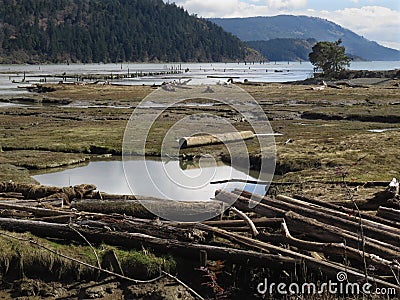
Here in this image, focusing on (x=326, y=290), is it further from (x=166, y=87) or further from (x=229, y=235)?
(x=166, y=87)

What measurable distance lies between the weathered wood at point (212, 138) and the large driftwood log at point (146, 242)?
1615 cm

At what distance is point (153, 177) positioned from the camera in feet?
69.1

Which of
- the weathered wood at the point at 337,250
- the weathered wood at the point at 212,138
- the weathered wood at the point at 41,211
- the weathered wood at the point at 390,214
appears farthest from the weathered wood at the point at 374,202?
the weathered wood at the point at 212,138

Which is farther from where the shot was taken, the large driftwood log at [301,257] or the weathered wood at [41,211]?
the weathered wood at [41,211]

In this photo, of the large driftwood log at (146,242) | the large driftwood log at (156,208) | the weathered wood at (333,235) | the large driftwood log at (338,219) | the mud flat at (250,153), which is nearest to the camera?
the weathered wood at (333,235)

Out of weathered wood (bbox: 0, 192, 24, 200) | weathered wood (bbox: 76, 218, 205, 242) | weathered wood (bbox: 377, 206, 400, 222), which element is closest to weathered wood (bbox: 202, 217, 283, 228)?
weathered wood (bbox: 76, 218, 205, 242)

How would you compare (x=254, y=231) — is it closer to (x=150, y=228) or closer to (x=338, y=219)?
(x=338, y=219)

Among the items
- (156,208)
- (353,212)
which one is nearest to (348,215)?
(353,212)

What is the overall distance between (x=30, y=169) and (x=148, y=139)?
352 inches

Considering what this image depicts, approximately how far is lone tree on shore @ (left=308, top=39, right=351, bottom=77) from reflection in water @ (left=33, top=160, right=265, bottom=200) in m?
90.8

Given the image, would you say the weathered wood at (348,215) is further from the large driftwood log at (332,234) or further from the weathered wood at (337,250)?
the weathered wood at (337,250)

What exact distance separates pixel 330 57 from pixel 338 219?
10493 cm

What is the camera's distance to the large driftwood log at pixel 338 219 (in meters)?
9.73

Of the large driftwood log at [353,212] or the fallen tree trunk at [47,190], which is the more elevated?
the large driftwood log at [353,212]
